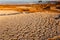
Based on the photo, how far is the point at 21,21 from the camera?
2.50m

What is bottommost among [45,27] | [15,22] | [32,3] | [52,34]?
[52,34]

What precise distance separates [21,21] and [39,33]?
497 mm

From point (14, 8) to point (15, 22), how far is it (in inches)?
32.6

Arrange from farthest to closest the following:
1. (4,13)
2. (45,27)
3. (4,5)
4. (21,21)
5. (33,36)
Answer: (4,5), (4,13), (21,21), (45,27), (33,36)

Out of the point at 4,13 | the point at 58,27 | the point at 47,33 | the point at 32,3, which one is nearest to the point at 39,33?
the point at 47,33

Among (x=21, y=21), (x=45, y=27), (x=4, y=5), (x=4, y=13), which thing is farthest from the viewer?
(x=4, y=5)

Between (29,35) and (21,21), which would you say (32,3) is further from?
(29,35)

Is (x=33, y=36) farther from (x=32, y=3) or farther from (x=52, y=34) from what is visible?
(x=32, y=3)

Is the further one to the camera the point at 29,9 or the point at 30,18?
the point at 29,9

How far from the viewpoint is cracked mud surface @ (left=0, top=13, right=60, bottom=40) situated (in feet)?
6.63

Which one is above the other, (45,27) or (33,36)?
(45,27)

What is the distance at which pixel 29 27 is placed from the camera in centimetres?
230

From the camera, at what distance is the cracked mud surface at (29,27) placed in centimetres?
202

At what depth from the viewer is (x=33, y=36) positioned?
204 cm
